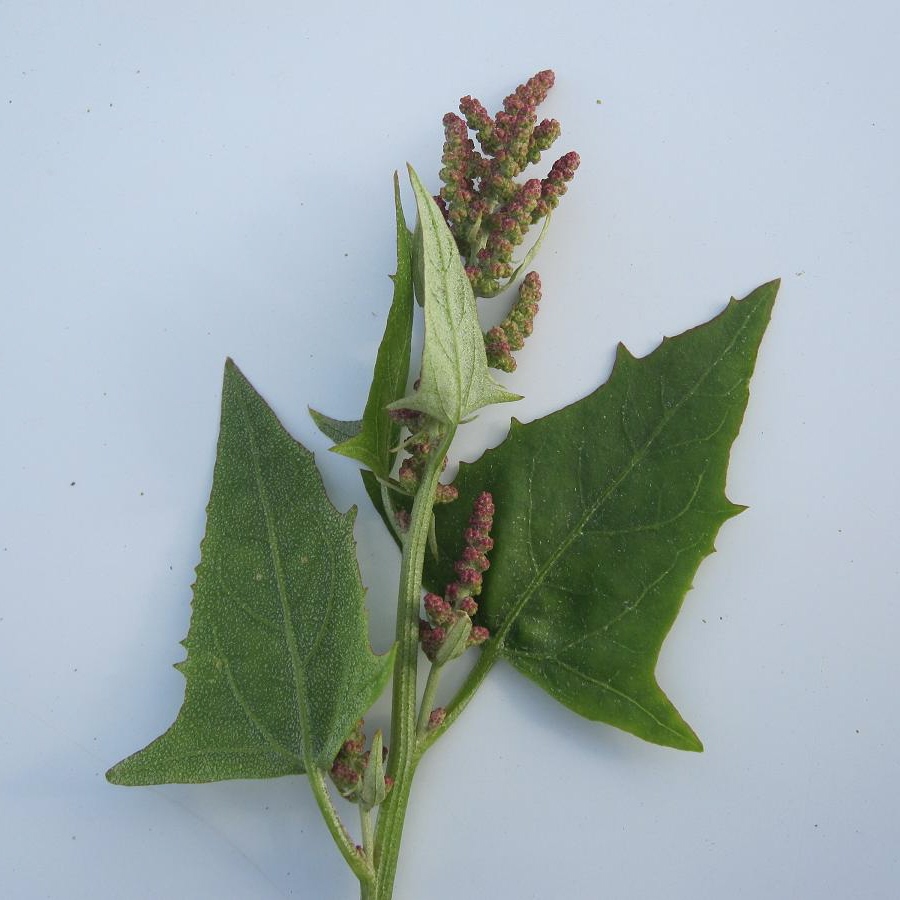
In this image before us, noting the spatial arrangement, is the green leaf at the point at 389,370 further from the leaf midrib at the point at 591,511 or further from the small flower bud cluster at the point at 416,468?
the leaf midrib at the point at 591,511

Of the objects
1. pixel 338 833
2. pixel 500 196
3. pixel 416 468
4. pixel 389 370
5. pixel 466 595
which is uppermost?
pixel 500 196

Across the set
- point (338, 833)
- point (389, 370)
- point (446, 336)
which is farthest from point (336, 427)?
point (338, 833)

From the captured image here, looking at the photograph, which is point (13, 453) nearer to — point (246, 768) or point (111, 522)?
point (111, 522)

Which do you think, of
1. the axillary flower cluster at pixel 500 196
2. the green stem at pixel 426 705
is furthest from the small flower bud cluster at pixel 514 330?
the green stem at pixel 426 705

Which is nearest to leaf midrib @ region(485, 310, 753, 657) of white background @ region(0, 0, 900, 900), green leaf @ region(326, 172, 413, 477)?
white background @ region(0, 0, 900, 900)

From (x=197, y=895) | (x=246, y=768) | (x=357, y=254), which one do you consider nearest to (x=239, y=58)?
(x=357, y=254)

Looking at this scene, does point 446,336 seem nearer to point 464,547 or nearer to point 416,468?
point 416,468
